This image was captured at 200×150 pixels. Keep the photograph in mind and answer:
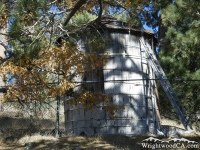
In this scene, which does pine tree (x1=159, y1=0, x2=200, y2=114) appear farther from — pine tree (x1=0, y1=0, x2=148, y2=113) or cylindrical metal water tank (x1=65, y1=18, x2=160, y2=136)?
pine tree (x1=0, y1=0, x2=148, y2=113)

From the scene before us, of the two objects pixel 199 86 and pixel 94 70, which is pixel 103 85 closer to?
pixel 94 70

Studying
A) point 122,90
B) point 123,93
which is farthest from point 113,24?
point 123,93

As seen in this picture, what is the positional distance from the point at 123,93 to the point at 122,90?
0.39 feet

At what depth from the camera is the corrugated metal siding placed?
13531 millimetres

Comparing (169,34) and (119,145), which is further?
(169,34)

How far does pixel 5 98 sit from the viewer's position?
11523 mm

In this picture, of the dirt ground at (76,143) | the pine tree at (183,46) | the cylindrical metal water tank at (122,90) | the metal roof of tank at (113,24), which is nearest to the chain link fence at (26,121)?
the dirt ground at (76,143)

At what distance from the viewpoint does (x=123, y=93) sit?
45.0 ft

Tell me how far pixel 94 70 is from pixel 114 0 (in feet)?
10.7

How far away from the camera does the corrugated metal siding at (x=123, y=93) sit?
13.5m

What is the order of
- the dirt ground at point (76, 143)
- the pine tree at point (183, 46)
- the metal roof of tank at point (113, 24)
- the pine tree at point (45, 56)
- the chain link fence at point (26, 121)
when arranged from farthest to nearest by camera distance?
the metal roof of tank at point (113, 24) < the chain link fence at point (26, 121) < the pine tree at point (183, 46) < the dirt ground at point (76, 143) < the pine tree at point (45, 56)

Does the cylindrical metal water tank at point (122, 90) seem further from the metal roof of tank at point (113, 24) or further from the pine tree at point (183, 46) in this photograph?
the pine tree at point (183, 46)

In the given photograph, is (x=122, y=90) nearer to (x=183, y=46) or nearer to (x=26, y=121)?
(x=183, y=46)

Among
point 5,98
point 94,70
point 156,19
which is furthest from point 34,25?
point 156,19
